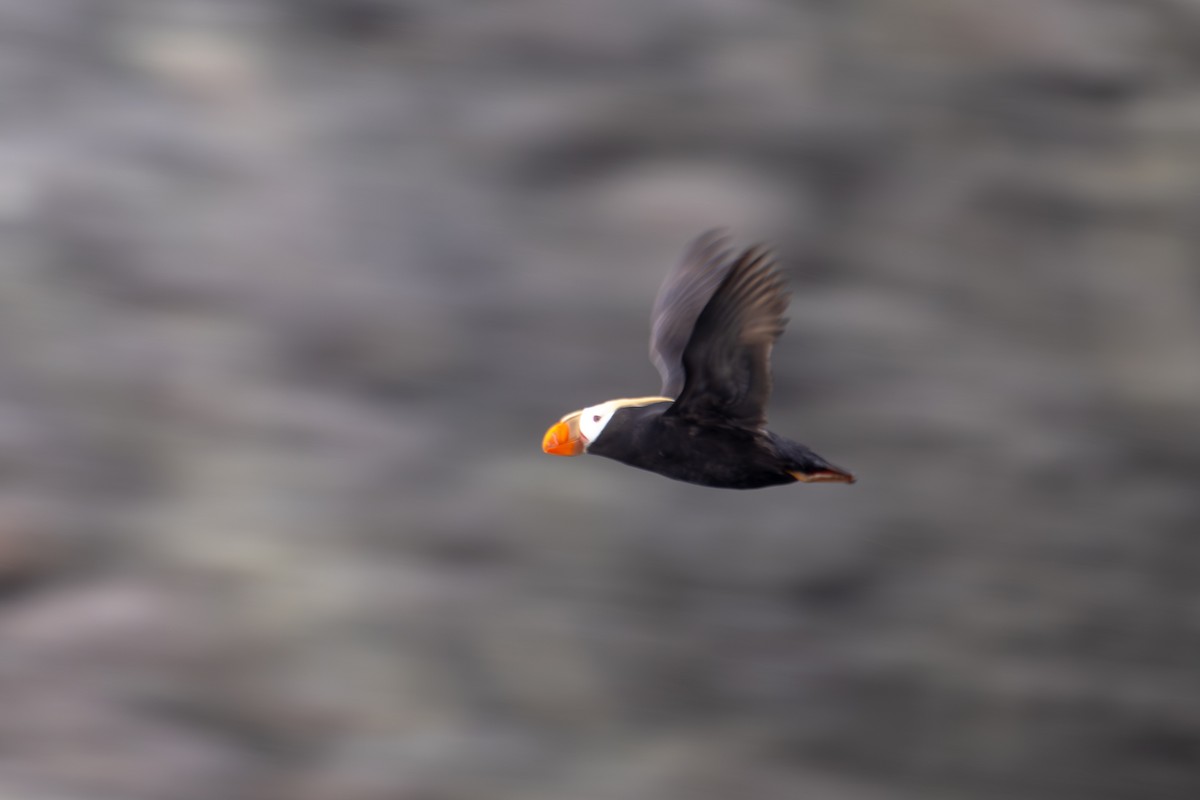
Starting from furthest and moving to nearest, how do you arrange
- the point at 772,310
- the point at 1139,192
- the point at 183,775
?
the point at 1139,192 → the point at 183,775 → the point at 772,310

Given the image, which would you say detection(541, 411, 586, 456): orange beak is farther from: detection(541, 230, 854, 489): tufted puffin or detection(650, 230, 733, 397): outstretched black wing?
detection(650, 230, 733, 397): outstretched black wing

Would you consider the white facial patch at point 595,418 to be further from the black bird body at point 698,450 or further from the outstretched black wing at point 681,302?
the outstretched black wing at point 681,302

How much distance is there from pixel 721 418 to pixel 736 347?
0.12 meters

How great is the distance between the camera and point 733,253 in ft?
9.48

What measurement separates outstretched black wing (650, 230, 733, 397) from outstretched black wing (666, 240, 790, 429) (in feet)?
0.70

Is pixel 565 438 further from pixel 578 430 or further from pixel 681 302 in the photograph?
pixel 681 302

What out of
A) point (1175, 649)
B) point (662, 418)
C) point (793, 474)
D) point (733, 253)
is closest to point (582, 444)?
point (662, 418)

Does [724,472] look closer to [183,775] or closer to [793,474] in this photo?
[793,474]

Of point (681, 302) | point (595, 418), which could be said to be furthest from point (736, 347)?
point (681, 302)

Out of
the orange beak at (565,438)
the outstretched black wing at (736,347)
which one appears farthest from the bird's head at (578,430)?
the outstretched black wing at (736,347)

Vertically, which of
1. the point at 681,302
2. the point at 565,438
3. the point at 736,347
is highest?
the point at 681,302

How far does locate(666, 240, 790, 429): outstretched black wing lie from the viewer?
2.06 meters

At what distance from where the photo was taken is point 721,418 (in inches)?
84.3

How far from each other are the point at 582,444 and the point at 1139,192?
263cm
